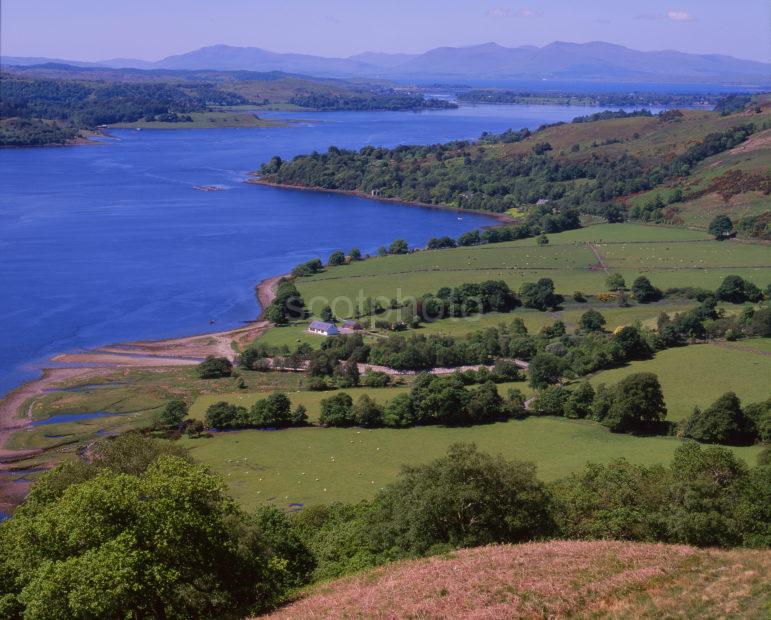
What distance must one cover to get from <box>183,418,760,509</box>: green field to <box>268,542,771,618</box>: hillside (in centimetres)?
1308

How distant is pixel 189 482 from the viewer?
51.0 feet

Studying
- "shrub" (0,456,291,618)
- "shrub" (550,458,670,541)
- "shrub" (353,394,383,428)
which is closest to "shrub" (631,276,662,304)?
"shrub" (353,394,383,428)

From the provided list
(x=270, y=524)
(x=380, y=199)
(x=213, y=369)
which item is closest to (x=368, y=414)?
(x=213, y=369)

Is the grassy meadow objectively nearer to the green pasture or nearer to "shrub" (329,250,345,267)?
the green pasture

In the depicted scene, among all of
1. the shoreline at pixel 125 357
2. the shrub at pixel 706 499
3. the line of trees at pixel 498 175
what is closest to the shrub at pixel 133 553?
the shrub at pixel 706 499

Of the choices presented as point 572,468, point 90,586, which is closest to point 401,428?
point 572,468

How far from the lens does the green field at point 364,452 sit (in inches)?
1190

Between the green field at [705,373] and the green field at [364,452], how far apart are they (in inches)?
185

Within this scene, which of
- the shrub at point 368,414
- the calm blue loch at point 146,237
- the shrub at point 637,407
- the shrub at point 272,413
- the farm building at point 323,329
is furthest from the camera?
the calm blue loch at point 146,237

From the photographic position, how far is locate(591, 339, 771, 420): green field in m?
37.4

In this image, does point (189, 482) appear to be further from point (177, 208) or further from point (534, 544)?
point (177, 208)

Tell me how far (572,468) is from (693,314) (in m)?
21.8

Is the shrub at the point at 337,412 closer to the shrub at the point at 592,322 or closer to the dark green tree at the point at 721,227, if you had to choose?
the shrub at the point at 592,322

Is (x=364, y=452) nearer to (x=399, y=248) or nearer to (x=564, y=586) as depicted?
(x=564, y=586)
